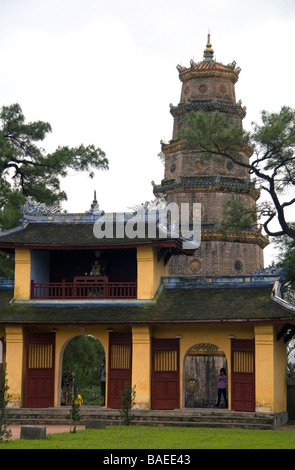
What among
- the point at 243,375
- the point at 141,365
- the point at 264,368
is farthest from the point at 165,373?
the point at 264,368

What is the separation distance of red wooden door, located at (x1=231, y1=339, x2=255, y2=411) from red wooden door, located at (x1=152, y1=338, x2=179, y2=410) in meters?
1.96

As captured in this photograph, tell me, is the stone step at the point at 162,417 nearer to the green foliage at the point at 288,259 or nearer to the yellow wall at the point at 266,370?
the yellow wall at the point at 266,370

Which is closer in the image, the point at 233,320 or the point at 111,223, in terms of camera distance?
the point at 233,320

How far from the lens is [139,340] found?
91.9ft

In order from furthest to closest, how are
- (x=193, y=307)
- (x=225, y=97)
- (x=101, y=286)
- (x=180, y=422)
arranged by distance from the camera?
(x=225, y=97) → (x=101, y=286) → (x=193, y=307) → (x=180, y=422)

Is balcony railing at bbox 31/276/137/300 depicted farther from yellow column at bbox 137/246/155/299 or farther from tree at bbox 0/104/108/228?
tree at bbox 0/104/108/228

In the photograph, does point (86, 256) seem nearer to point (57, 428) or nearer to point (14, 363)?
point (14, 363)

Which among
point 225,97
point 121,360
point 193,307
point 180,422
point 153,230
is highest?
point 225,97

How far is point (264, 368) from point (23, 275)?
9027 millimetres

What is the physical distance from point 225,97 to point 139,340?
2594cm

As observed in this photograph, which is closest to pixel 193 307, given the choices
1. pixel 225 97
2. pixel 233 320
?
pixel 233 320

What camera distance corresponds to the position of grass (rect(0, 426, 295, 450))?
61.1 ft

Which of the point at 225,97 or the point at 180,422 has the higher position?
the point at 225,97

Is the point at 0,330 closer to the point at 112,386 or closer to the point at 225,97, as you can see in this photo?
the point at 112,386
